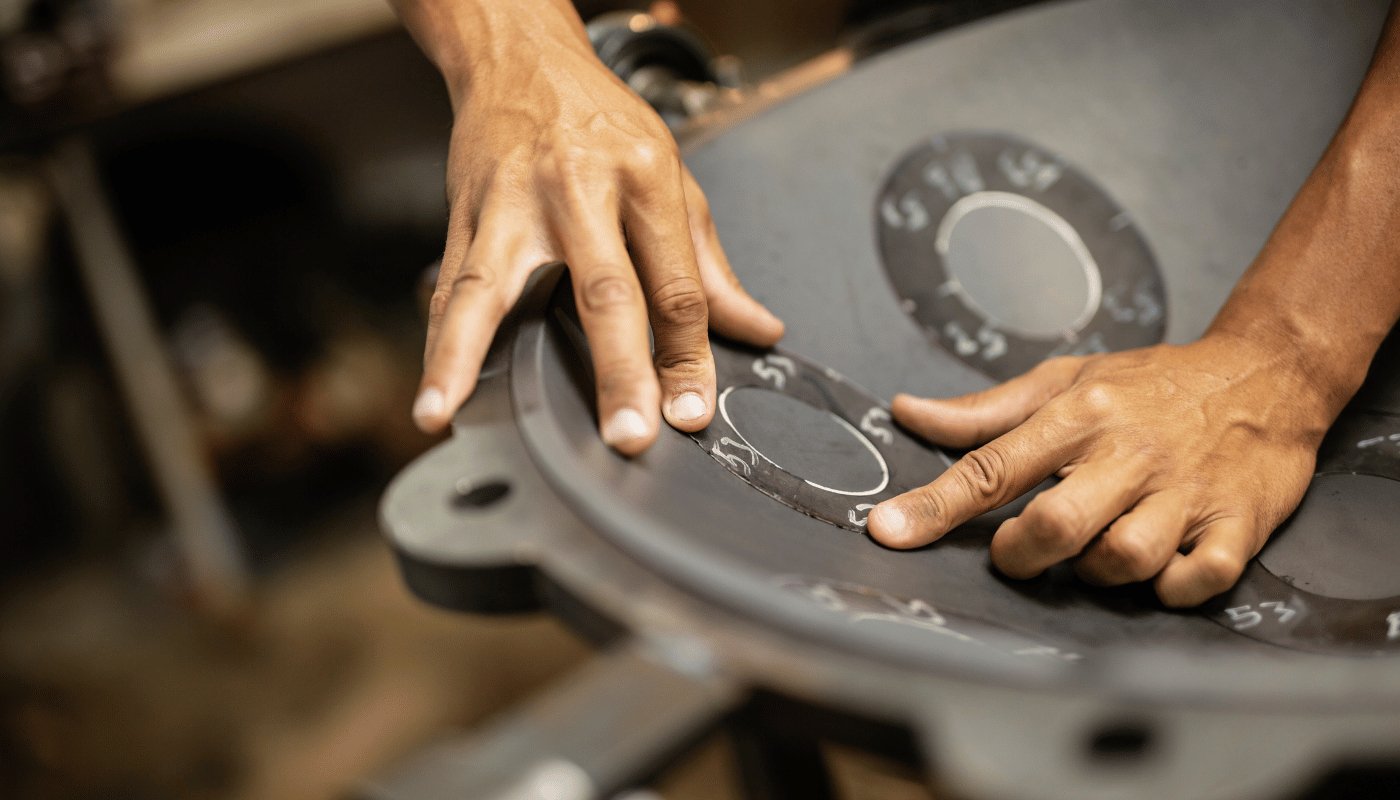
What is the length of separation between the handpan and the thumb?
0.05 ft

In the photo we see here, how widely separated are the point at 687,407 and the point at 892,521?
0.10m

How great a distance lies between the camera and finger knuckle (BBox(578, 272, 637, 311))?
419 mm

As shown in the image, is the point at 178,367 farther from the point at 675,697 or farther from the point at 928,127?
the point at 675,697

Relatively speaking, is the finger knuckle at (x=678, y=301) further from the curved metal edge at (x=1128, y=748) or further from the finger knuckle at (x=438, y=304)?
the curved metal edge at (x=1128, y=748)

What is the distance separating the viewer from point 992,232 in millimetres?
613

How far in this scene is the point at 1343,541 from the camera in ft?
1.56

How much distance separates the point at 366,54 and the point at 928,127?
1277 millimetres

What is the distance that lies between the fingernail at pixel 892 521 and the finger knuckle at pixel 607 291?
0.15m

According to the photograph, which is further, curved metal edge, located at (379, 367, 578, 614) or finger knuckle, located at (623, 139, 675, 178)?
finger knuckle, located at (623, 139, 675, 178)

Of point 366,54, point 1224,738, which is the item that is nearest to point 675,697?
point 1224,738

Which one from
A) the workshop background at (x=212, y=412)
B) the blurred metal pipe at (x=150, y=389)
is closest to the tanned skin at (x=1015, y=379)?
the workshop background at (x=212, y=412)

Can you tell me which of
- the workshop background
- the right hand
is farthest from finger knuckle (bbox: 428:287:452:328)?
the workshop background

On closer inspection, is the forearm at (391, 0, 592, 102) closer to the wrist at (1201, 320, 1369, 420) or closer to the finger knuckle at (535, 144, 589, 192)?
the finger knuckle at (535, 144, 589, 192)

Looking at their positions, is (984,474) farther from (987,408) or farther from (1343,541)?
(1343,541)
